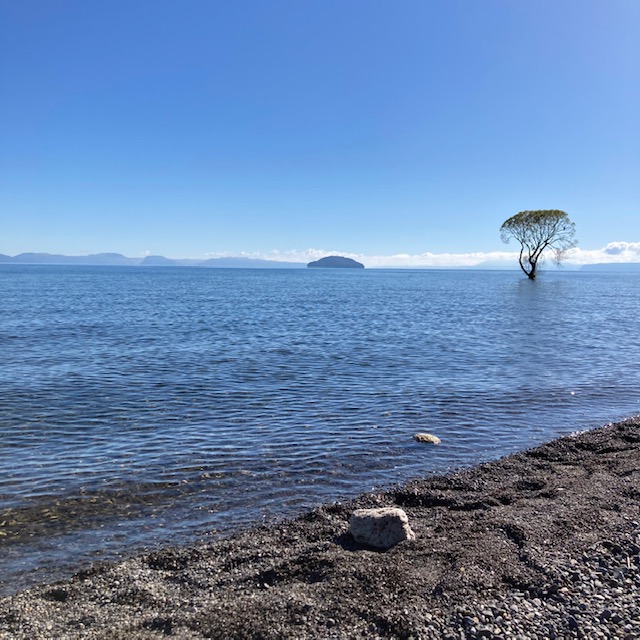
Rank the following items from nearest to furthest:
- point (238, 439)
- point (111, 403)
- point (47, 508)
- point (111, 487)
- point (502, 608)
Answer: point (502, 608) → point (47, 508) → point (111, 487) → point (238, 439) → point (111, 403)

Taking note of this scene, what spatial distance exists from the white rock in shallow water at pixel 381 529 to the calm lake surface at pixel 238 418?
1946 millimetres

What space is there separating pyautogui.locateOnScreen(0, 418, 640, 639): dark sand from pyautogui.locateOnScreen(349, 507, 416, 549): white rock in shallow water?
6.8 inches

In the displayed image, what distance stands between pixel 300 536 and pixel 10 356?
21943mm

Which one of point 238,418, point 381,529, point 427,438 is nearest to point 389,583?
point 381,529

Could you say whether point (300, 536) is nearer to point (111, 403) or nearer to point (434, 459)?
point (434, 459)

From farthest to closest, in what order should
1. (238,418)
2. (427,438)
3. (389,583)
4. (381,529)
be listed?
1. (238,418)
2. (427,438)
3. (381,529)
4. (389,583)

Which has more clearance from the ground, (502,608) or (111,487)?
(502,608)

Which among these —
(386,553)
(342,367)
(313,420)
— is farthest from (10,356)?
(386,553)

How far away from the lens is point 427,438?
13.6 metres

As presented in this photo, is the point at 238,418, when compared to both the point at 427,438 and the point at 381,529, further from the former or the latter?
the point at 381,529

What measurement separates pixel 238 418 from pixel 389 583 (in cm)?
935

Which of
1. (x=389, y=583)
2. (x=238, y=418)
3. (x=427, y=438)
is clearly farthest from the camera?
(x=238, y=418)

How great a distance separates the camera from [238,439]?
13516 mm

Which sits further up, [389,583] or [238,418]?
[389,583]
